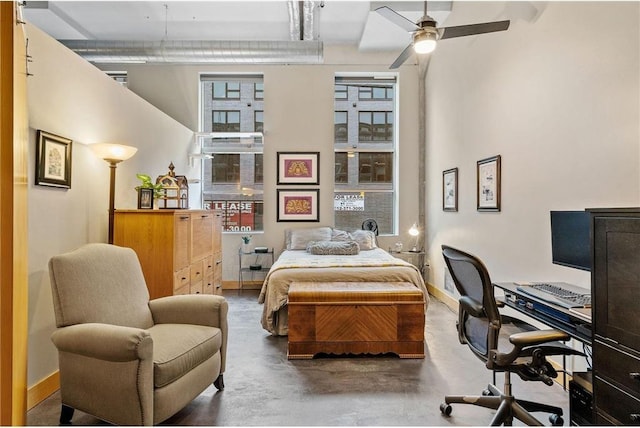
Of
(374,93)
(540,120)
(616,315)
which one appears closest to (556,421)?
(616,315)

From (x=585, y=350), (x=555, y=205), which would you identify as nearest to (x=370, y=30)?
(x=555, y=205)

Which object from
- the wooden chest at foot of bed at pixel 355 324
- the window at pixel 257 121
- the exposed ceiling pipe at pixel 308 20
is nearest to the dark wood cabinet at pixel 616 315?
the wooden chest at foot of bed at pixel 355 324

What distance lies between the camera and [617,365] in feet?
5.09

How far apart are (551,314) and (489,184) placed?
79.4 inches

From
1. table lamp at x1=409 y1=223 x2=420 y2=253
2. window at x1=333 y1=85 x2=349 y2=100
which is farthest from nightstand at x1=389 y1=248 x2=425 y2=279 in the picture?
window at x1=333 y1=85 x2=349 y2=100

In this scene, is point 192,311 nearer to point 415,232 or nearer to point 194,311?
point 194,311

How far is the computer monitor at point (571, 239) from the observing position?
7.73ft

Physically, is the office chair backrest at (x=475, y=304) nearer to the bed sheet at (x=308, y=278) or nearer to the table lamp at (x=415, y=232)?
the bed sheet at (x=308, y=278)

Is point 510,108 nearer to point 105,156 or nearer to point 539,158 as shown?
point 539,158

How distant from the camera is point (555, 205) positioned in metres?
2.89

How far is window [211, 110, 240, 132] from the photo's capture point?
6348 millimetres

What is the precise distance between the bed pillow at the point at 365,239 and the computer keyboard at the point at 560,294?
116 inches

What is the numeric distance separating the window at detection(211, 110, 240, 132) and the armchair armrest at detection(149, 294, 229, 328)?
13.9ft

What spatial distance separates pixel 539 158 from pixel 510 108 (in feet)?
2.31
